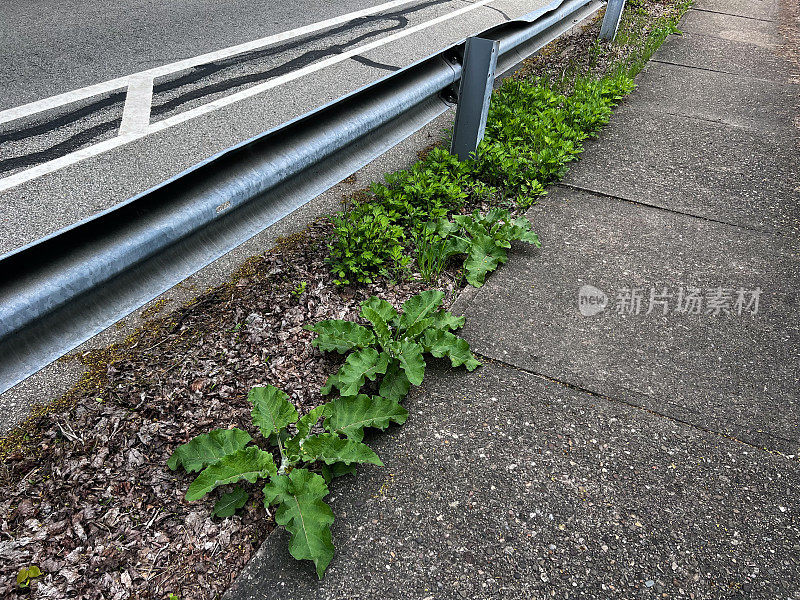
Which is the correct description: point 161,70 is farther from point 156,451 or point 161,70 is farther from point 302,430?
point 302,430

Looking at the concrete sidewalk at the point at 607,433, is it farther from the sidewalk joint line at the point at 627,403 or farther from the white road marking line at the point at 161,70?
the white road marking line at the point at 161,70

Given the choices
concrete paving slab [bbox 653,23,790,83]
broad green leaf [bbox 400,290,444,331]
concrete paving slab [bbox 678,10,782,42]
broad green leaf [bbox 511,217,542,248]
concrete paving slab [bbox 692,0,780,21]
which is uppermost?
concrete paving slab [bbox 692,0,780,21]

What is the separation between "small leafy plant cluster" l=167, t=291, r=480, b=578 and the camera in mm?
1757

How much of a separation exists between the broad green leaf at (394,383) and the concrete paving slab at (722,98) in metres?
3.81

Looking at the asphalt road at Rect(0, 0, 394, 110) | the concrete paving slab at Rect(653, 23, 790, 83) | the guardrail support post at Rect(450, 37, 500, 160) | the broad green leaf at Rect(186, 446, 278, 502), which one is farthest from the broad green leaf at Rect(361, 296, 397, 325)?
the concrete paving slab at Rect(653, 23, 790, 83)

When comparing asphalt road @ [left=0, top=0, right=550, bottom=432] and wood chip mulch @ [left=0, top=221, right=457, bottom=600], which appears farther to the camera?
asphalt road @ [left=0, top=0, right=550, bottom=432]

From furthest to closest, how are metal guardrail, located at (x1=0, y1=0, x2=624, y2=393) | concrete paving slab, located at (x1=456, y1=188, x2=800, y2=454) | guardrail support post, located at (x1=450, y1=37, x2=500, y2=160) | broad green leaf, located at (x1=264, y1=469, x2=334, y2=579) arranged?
1. guardrail support post, located at (x1=450, y1=37, x2=500, y2=160)
2. concrete paving slab, located at (x1=456, y1=188, x2=800, y2=454)
3. broad green leaf, located at (x1=264, y1=469, x2=334, y2=579)
4. metal guardrail, located at (x1=0, y1=0, x2=624, y2=393)

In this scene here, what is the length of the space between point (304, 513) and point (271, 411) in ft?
1.34

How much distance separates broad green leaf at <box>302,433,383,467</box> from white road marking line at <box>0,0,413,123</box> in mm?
4435

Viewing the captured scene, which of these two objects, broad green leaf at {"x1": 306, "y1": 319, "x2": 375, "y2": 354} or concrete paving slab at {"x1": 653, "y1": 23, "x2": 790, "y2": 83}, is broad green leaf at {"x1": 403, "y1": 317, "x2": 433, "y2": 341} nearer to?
broad green leaf at {"x1": 306, "y1": 319, "x2": 375, "y2": 354}

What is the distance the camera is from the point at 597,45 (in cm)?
639

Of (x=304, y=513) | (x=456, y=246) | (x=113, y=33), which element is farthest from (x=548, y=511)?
(x=113, y=33)

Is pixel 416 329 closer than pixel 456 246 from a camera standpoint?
Yes

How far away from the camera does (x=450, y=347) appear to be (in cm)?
239
